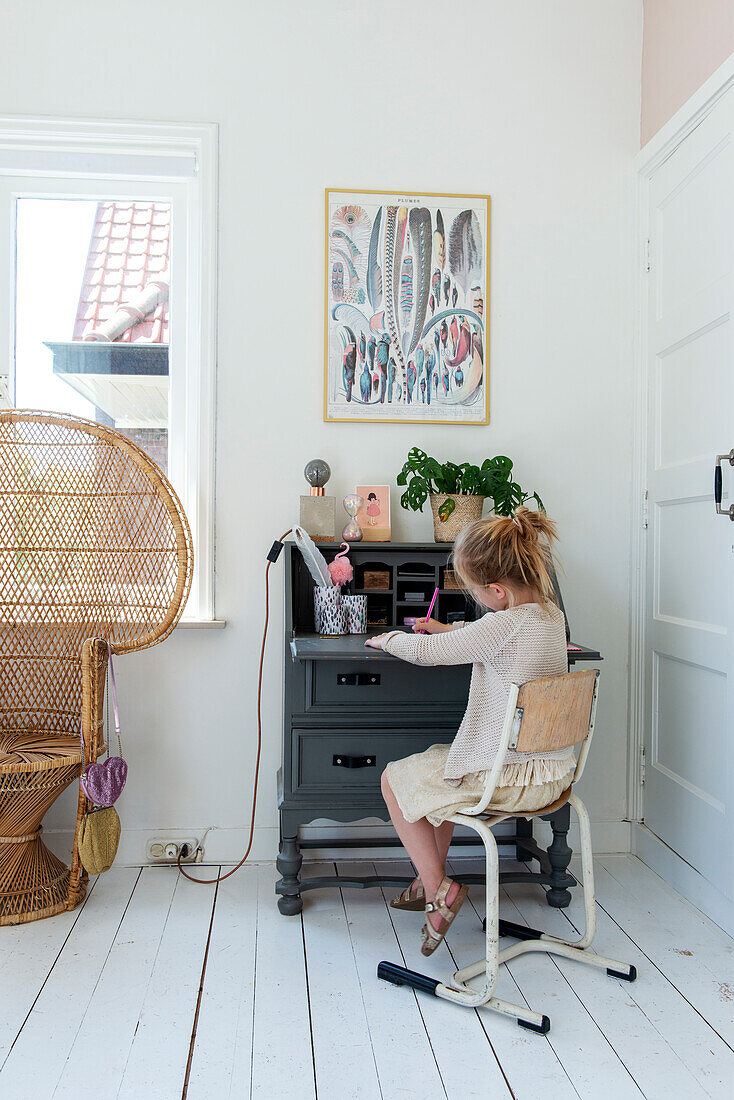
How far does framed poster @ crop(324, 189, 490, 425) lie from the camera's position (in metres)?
2.63

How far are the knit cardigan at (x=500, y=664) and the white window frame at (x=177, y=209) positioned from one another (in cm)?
93

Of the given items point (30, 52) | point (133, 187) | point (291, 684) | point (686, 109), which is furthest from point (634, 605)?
point (30, 52)

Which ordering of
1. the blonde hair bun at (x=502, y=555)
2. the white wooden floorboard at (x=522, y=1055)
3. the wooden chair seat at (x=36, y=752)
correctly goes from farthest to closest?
the wooden chair seat at (x=36, y=752)
the blonde hair bun at (x=502, y=555)
the white wooden floorboard at (x=522, y=1055)

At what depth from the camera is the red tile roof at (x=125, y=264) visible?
2.71 meters

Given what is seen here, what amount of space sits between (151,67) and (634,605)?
2.15 metres

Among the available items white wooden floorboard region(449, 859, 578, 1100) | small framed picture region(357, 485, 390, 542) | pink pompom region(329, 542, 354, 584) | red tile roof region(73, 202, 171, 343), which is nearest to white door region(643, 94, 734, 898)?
white wooden floorboard region(449, 859, 578, 1100)

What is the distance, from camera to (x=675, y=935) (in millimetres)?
2131

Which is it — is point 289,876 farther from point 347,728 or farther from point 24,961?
point 24,961

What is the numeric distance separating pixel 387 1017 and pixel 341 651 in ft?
2.49

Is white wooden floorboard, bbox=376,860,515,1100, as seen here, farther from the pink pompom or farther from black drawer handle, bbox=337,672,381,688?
the pink pompom

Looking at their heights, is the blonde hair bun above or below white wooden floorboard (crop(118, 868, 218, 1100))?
above

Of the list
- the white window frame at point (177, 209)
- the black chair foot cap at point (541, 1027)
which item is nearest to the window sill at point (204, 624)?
the white window frame at point (177, 209)

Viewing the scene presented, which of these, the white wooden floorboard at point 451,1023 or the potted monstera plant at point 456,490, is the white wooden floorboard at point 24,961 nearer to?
the white wooden floorboard at point 451,1023

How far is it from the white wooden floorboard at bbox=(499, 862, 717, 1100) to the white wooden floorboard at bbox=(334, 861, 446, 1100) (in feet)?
1.16
